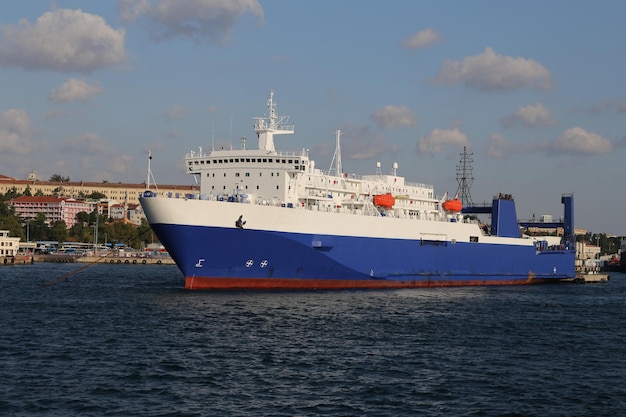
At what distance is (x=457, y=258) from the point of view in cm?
6019

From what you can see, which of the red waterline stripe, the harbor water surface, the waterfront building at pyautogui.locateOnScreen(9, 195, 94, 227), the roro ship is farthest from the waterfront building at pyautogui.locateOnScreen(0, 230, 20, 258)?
the waterfront building at pyautogui.locateOnScreen(9, 195, 94, 227)

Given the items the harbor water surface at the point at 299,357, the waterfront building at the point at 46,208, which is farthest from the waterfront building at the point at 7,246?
the waterfront building at the point at 46,208

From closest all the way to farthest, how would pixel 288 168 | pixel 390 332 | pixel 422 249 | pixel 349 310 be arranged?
pixel 390 332
pixel 349 310
pixel 288 168
pixel 422 249

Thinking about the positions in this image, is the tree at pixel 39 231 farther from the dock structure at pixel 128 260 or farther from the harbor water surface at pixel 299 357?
the harbor water surface at pixel 299 357

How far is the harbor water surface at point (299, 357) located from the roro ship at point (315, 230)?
251 cm

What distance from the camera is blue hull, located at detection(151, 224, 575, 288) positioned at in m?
43.5

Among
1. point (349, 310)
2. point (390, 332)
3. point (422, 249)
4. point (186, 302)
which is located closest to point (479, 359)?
point (390, 332)

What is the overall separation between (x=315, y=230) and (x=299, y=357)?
20611 millimetres

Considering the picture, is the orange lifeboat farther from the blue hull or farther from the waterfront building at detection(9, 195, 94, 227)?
the waterfront building at detection(9, 195, 94, 227)

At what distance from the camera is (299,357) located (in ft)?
88.2

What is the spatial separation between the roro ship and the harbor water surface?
2.51m

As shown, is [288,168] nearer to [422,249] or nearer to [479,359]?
[422,249]

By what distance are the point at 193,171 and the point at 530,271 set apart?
32371 mm

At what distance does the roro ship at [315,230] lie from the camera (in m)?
43.5
